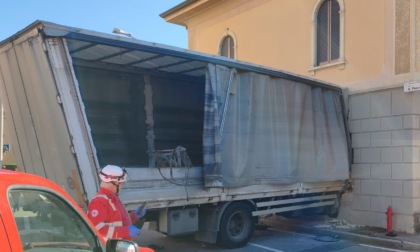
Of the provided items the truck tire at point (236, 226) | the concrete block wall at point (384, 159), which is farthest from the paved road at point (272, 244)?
the concrete block wall at point (384, 159)

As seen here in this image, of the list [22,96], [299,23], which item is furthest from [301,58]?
[22,96]

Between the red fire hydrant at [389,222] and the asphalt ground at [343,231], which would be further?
the red fire hydrant at [389,222]

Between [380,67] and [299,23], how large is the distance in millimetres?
2822

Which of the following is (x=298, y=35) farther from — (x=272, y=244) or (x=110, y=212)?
(x=110, y=212)

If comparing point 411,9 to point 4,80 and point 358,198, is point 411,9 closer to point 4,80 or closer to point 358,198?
point 358,198

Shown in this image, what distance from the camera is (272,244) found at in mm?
8805

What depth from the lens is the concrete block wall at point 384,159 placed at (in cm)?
962

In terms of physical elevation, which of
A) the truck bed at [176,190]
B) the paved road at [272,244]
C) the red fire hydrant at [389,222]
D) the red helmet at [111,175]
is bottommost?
the paved road at [272,244]

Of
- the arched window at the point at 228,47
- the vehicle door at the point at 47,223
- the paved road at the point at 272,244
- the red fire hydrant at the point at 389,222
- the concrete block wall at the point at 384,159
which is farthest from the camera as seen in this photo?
the arched window at the point at 228,47

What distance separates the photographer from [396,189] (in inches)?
388

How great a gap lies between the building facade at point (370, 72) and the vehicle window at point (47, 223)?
8.53m

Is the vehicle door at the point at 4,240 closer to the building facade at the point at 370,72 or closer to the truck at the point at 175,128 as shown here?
the truck at the point at 175,128

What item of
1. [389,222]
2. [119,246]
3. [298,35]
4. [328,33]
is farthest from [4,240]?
[298,35]

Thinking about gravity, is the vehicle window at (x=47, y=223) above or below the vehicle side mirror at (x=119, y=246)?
above
